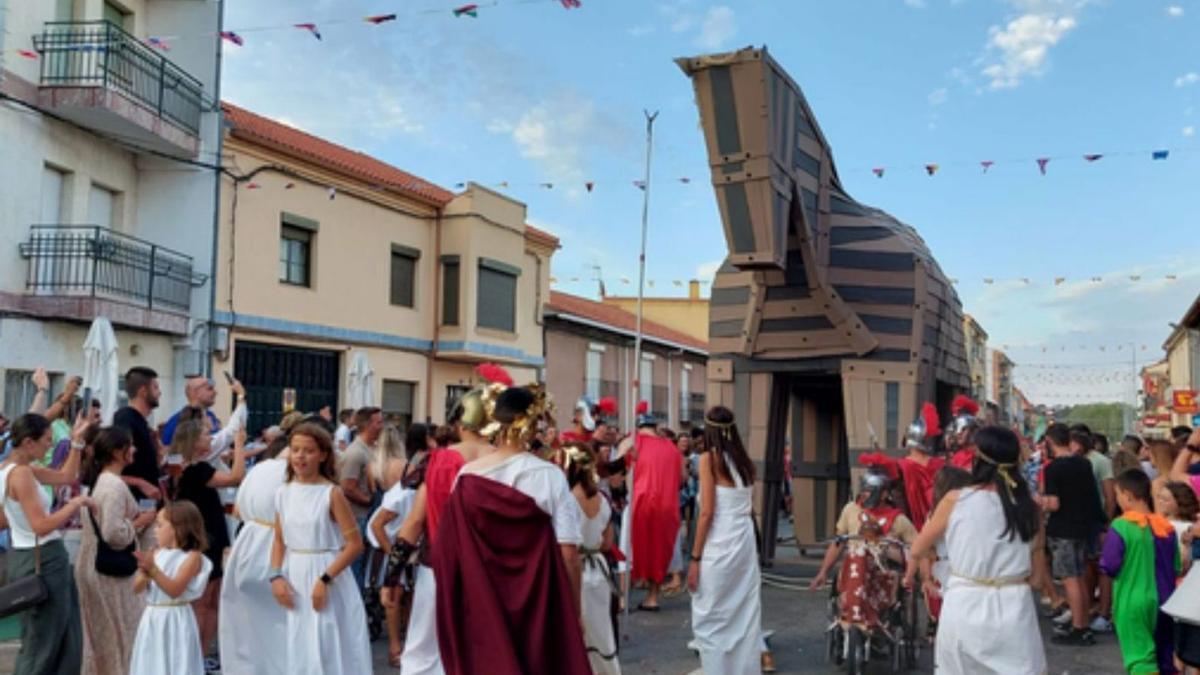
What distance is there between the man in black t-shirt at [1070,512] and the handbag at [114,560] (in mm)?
6827

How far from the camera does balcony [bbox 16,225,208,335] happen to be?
13258mm

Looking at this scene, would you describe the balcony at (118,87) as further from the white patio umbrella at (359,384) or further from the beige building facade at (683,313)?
the beige building facade at (683,313)

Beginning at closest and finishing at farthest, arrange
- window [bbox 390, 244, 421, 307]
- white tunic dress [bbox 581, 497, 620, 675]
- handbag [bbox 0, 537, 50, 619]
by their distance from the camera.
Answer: handbag [bbox 0, 537, 50, 619]
white tunic dress [bbox 581, 497, 620, 675]
window [bbox 390, 244, 421, 307]

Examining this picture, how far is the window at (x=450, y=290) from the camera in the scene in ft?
71.3

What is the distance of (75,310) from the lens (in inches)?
523

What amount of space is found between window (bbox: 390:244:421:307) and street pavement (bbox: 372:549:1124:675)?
41.2 ft

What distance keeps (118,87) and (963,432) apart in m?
12.4

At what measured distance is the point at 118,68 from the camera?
1468 cm

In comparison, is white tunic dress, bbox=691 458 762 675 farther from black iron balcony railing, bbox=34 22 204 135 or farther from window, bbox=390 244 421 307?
window, bbox=390 244 421 307

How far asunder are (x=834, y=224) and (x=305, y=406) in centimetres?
1187

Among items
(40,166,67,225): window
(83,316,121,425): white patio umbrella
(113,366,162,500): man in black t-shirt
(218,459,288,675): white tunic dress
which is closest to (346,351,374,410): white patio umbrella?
(40,166,67,225): window

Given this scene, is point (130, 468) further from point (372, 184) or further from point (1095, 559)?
point (372, 184)

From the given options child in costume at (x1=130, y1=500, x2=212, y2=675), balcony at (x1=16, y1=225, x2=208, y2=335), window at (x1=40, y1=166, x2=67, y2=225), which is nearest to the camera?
child in costume at (x1=130, y1=500, x2=212, y2=675)

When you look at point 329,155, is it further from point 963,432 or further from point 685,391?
point 685,391
